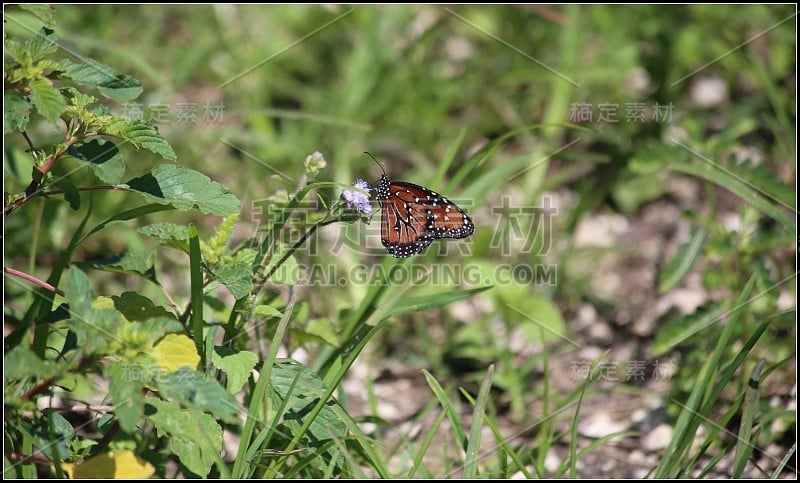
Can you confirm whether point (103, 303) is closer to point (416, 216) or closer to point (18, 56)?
point (18, 56)

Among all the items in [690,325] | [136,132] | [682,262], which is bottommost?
[690,325]

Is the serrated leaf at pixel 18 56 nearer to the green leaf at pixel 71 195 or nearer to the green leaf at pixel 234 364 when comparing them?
the green leaf at pixel 71 195

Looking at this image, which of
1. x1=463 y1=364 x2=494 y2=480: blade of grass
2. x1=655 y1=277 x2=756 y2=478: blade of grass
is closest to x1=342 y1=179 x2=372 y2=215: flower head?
x1=463 y1=364 x2=494 y2=480: blade of grass

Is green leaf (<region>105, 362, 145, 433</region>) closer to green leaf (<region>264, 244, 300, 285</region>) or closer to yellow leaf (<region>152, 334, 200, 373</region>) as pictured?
yellow leaf (<region>152, 334, 200, 373</region>)

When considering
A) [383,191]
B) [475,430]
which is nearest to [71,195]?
[383,191]

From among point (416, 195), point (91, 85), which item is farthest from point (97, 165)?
point (416, 195)

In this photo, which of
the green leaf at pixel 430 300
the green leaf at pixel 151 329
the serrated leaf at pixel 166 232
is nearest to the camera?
the green leaf at pixel 151 329

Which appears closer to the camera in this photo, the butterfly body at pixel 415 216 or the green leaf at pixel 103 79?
the green leaf at pixel 103 79

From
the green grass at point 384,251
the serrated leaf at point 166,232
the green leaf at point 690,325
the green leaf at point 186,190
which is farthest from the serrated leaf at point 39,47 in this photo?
the green leaf at point 690,325
